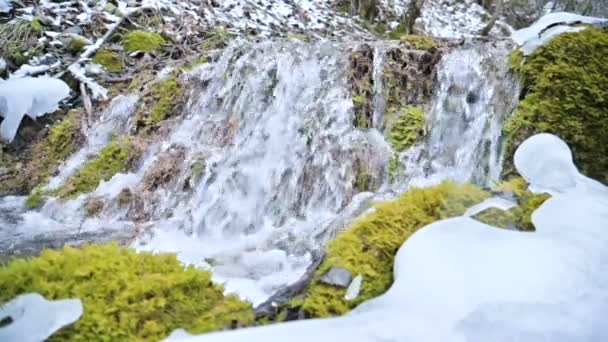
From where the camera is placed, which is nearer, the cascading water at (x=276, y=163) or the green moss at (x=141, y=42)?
the cascading water at (x=276, y=163)

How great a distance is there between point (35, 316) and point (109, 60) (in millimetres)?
5182

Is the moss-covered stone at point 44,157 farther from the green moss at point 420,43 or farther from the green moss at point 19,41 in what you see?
the green moss at point 420,43

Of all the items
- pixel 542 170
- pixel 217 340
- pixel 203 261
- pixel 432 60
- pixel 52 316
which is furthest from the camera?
pixel 432 60

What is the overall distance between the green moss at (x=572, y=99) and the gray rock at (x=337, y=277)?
7.76 feet

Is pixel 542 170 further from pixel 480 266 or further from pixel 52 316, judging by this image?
pixel 52 316

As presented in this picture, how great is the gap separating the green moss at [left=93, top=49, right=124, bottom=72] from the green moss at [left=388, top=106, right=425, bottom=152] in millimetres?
3444

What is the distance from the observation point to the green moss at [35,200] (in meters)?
4.64

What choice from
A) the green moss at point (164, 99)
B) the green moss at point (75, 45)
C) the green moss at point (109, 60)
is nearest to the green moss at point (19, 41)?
the green moss at point (75, 45)

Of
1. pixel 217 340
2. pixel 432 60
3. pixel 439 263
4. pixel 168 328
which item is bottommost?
pixel 168 328

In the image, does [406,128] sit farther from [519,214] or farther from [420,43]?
[519,214]

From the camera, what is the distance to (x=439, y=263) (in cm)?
167

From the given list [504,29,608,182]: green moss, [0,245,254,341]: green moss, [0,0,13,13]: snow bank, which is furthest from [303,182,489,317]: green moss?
[0,0,13,13]: snow bank

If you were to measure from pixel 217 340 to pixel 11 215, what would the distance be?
3873 mm

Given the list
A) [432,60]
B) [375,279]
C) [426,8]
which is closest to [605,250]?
[375,279]
